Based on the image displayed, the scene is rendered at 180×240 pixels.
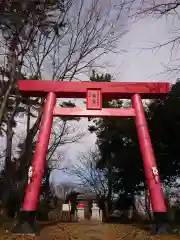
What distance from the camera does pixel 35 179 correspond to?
8883mm

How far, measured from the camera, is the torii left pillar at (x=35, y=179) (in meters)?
8.21

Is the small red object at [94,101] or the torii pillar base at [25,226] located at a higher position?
the small red object at [94,101]

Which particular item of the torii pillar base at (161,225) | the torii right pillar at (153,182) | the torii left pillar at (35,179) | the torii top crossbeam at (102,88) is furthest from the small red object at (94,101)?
the torii pillar base at (161,225)

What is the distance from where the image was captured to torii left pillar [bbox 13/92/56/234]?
26.9 feet

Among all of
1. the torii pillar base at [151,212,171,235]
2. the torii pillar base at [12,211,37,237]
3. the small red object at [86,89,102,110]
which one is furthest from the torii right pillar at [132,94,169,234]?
the torii pillar base at [12,211,37,237]

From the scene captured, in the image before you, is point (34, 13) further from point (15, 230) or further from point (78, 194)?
point (78, 194)

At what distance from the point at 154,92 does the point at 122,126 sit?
356 inches

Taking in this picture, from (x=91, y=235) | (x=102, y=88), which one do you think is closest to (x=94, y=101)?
(x=102, y=88)

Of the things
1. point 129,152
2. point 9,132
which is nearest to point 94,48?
point 9,132

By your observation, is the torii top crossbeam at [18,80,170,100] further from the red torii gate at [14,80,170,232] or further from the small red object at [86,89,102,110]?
the small red object at [86,89,102,110]

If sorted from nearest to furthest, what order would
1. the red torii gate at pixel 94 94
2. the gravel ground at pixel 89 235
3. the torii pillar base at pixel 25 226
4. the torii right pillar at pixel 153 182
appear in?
the gravel ground at pixel 89 235
the torii pillar base at pixel 25 226
the torii right pillar at pixel 153 182
the red torii gate at pixel 94 94

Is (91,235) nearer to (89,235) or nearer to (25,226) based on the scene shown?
(89,235)

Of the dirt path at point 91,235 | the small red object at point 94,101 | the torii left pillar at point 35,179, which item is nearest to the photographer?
the dirt path at point 91,235

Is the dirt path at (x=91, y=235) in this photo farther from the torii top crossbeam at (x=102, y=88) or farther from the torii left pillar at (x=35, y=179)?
the torii top crossbeam at (x=102, y=88)
